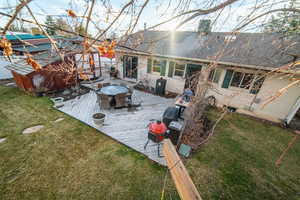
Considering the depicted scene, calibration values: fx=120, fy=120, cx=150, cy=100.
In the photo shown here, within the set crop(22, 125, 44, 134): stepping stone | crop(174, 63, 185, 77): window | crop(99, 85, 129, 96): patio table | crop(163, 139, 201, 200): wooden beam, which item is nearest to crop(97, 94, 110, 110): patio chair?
crop(99, 85, 129, 96): patio table

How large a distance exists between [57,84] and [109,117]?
187 inches

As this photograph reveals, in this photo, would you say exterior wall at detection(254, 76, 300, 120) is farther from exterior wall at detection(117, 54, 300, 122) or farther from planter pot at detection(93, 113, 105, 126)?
planter pot at detection(93, 113, 105, 126)

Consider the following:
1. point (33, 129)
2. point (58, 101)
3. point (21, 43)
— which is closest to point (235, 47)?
point (21, 43)

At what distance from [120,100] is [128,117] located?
42.9 inches

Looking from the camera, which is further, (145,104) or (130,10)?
(145,104)

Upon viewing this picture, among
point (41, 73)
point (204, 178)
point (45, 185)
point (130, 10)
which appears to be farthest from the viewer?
point (41, 73)

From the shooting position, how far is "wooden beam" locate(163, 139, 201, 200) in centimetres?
96

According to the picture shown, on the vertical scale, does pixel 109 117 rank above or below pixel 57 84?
below

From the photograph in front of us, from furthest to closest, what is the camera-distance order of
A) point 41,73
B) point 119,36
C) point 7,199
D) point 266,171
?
point 41,73 < point 266,171 < point 7,199 < point 119,36

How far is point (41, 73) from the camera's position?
22.3ft

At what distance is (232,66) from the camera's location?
603 centimetres

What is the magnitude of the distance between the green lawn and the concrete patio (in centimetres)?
29

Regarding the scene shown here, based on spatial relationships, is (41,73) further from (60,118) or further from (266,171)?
(266,171)

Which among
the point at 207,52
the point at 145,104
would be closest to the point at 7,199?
the point at 145,104
